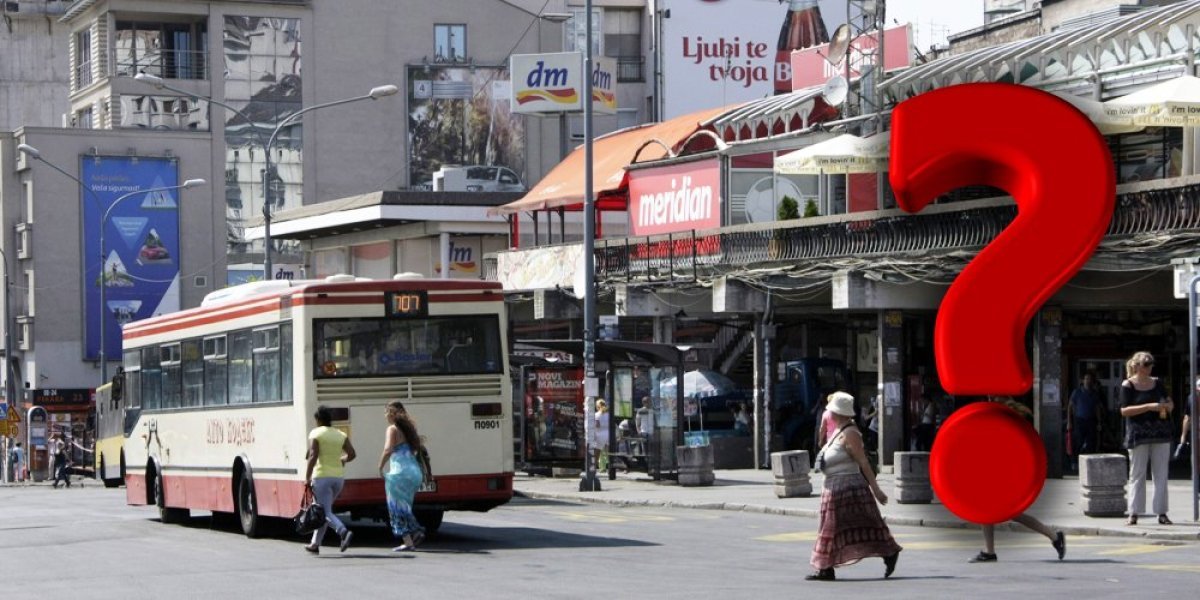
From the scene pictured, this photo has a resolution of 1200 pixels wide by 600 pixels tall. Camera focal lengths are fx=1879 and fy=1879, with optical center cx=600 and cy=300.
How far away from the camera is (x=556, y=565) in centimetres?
1862

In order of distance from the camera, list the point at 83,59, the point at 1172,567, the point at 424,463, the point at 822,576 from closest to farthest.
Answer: the point at 822,576
the point at 1172,567
the point at 424,463
the point at 83,59

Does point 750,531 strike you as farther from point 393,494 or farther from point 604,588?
point 604,588

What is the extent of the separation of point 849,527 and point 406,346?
847 centimetres

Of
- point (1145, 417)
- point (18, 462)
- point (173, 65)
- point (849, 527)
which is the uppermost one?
point (173, 65)

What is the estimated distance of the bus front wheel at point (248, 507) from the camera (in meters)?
23.6

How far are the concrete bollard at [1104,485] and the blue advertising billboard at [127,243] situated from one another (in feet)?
211

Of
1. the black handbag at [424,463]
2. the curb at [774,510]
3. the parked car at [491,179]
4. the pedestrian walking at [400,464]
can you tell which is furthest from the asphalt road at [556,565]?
the parked car at [491,179]

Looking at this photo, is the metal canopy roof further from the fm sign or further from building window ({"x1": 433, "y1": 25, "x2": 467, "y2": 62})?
building window ({"x1": 433, "y1": 25, "x2": 467, "y2": 62})

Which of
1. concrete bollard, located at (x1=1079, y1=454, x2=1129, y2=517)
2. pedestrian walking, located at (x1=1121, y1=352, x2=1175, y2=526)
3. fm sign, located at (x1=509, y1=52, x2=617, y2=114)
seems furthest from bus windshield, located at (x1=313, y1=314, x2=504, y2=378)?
fm sign, located at (x1=509, y1=52, x2=617, y2=114)

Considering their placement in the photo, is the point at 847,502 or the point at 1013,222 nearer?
the point at 1013,222

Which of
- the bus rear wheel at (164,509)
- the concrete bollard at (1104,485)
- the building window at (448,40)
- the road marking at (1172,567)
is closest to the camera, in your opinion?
the road marking at (1172,567)

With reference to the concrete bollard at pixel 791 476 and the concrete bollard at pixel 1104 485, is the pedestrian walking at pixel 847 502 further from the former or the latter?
the concrete bollard at pixel 791 476

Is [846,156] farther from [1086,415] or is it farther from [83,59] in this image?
[83,59]

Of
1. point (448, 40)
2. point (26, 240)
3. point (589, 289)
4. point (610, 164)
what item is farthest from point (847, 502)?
point (448, 40)
